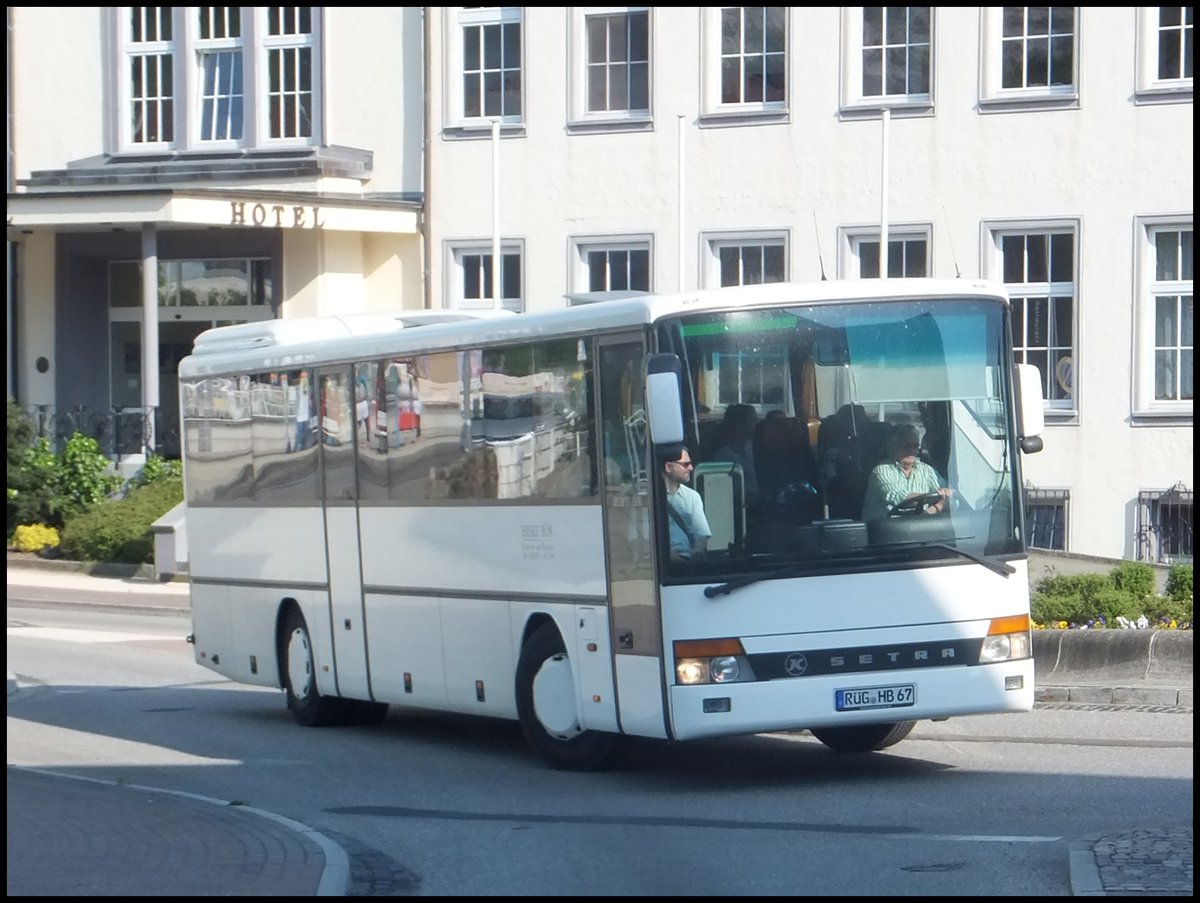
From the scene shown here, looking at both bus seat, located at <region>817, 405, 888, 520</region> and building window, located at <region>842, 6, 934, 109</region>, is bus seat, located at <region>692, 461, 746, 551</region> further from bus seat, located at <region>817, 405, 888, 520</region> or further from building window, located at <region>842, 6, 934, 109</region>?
building window, located at <region>842, 6, 934, 109</region>

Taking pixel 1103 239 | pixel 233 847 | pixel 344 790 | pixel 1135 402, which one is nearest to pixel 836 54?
pixel 1103 239

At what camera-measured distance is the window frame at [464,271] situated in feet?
98.4

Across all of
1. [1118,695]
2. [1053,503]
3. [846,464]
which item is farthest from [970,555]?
[1053,503]

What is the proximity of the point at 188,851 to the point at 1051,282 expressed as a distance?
19744mm

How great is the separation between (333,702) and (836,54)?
50.2ft

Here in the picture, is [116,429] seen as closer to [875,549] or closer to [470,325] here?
[470,325]

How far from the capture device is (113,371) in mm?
34156

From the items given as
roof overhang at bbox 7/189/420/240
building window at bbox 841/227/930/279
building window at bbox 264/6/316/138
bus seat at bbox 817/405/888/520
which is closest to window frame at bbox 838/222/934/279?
building window at bbox 841/227/930/279

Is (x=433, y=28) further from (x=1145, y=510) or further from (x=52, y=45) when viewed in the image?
(x=1145, y=510)

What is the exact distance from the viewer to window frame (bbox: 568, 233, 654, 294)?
2920 cm

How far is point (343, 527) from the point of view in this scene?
1456cm

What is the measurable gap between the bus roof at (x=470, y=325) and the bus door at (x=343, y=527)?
0.98 ft

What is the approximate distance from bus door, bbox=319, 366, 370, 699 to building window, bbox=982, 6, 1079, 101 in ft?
48.1

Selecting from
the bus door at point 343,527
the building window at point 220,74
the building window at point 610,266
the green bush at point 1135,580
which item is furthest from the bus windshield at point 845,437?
the building window at point 220,74
